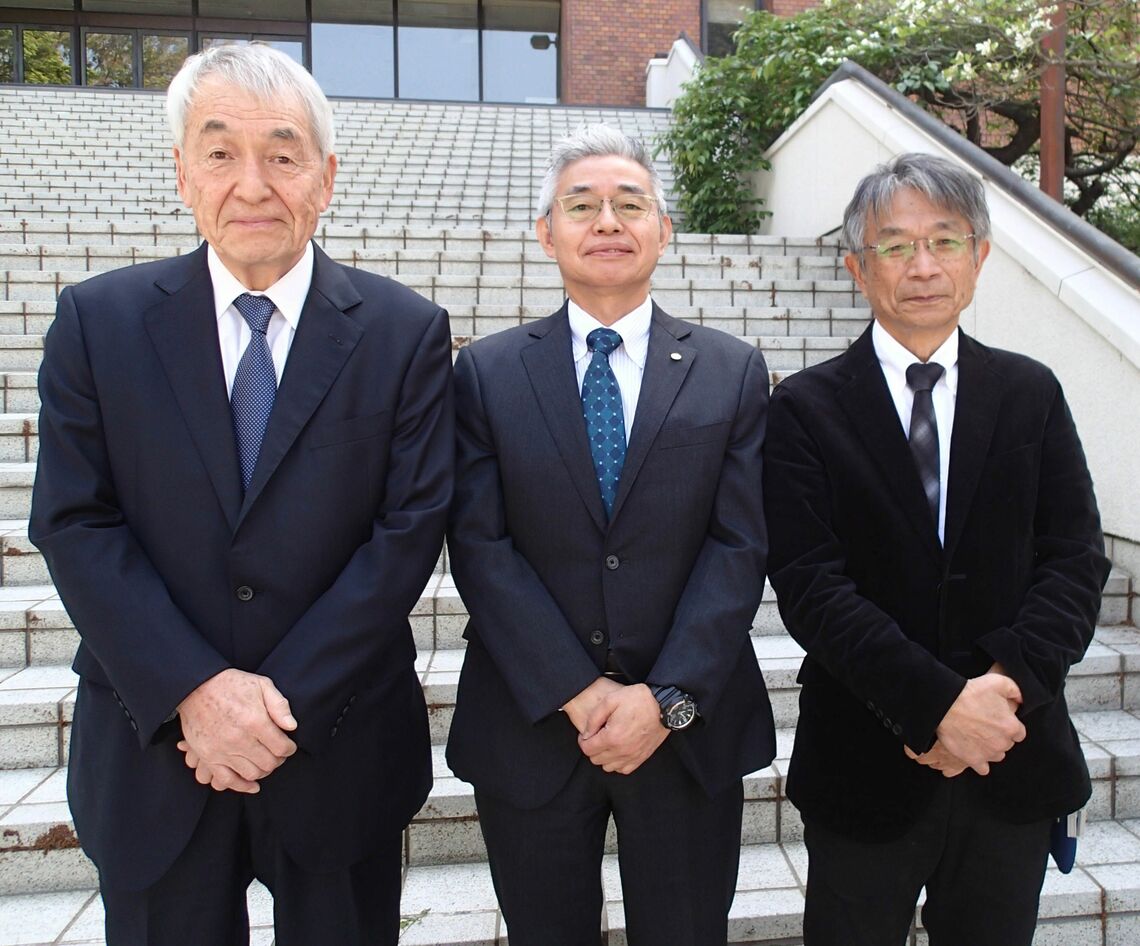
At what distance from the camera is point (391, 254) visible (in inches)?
208

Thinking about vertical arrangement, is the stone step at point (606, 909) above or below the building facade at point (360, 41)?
below

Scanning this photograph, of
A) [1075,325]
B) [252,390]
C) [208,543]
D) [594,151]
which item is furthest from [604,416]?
[1075,325]

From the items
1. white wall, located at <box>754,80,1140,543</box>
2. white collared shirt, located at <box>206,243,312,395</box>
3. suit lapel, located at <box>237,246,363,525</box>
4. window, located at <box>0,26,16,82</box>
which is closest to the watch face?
suit lapel, located at <box>237,246,363,525</box>

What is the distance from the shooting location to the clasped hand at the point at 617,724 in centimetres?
154

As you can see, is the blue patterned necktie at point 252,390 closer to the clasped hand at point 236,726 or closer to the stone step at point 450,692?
the clasped hand at point 236,726

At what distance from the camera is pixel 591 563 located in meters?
1.68

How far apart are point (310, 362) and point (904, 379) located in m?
1.21

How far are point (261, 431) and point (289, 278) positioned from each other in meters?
0.31

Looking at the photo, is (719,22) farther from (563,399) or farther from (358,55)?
(563,399)

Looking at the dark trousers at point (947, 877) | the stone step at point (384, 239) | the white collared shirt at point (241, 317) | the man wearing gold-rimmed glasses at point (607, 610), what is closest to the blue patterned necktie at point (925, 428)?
the man wearing gold-rimmed glasses at point (607, 610)

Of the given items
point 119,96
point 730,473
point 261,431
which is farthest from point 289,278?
point 119,96

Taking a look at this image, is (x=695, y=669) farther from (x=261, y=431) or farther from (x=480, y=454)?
(x=261, y=431)

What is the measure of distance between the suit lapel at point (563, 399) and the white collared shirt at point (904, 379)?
664mm

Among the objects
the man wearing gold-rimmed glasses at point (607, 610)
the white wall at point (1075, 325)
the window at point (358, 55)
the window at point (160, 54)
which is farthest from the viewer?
the window at point (358, 55)
